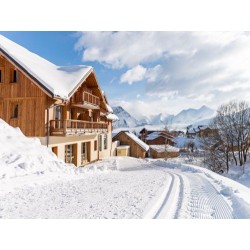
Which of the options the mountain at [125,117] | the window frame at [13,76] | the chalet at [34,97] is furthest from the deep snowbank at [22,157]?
the mountain at [125,117]

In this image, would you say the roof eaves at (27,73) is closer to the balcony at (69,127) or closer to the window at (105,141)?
the balcony at (69,127)

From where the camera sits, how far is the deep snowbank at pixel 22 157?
7584 millimetres

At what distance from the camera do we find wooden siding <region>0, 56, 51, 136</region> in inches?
450

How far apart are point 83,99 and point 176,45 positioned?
803 cm

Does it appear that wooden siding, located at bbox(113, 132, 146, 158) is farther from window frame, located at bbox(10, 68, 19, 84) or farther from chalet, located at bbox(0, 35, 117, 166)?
window frame, located at bbox(10, 68, 19, 84)

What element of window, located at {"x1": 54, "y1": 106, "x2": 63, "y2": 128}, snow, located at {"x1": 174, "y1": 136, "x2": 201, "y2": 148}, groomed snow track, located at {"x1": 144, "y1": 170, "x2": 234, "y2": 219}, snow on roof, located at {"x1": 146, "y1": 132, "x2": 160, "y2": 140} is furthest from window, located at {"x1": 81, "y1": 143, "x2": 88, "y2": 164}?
snow, located at {"x1": 174, "y1": 136, "x2": 201, "y2": 148}

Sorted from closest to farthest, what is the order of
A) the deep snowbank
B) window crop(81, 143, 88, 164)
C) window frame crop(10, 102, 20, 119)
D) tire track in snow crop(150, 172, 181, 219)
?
tire track in snow crop(150, 172, 181, 219) → the deep snowbank → window frame crop(10, 102, 20, 119) → window crop(81, 143, 88, 164)

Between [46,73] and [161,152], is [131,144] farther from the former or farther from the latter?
[46,73]

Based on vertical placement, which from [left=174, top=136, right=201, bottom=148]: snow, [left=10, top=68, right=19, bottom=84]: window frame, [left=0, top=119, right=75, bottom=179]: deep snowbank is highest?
[left=10, top=68, right=19, bottom=84]: window frame

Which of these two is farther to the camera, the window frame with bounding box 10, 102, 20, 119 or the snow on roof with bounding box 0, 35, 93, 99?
the window frame with bounding box 10, 102, 20, 119

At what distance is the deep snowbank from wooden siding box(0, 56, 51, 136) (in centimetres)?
92

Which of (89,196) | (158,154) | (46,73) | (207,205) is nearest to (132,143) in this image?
(158,154)
